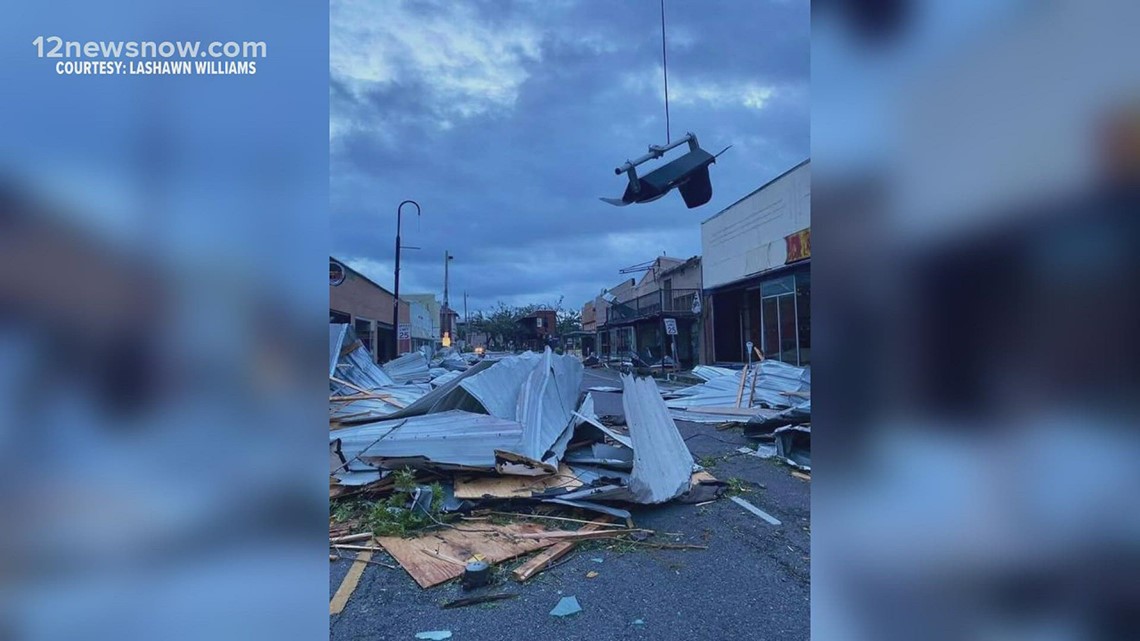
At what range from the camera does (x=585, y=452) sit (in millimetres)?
7273

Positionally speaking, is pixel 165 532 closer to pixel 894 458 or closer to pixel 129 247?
pixel 129 247

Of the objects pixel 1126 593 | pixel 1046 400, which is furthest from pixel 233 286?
pixel 1126 593

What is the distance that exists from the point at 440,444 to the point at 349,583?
176 centimetres

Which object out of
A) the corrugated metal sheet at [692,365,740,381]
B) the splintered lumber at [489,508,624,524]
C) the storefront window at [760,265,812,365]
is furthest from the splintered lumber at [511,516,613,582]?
the storefront window at [760,265,812,365]

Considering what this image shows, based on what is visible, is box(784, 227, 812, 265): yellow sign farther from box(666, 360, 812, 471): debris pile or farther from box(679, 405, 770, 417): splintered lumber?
box(679, 405, 770, 417): splintered lumber

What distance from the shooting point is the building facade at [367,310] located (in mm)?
21766

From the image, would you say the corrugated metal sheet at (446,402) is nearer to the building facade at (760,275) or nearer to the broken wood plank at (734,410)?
the broken wood plank at (734,410)

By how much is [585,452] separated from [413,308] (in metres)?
36.6

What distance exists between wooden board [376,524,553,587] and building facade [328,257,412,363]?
15.5 metres

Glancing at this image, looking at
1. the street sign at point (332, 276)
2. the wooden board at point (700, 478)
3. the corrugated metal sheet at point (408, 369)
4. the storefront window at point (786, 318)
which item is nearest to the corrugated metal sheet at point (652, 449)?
the wooden board at point (700, 478)

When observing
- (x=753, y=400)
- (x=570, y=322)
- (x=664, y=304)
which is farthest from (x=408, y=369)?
(x=570, y=322)

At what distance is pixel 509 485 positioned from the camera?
5656mm

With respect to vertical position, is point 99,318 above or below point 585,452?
above

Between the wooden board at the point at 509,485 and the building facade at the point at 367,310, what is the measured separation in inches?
575
